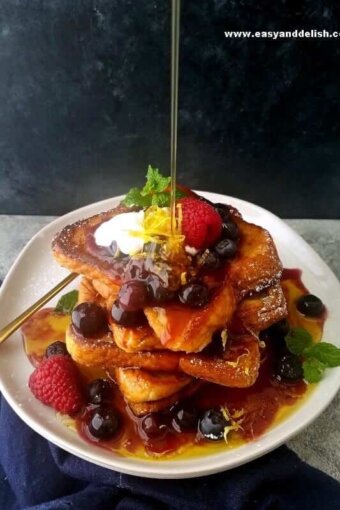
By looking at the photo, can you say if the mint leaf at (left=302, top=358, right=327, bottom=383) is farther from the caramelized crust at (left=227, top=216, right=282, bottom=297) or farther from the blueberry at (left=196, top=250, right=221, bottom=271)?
the blueberry at (left=196, top=250, right=221, bottom=271)

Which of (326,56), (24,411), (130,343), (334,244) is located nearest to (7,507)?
(24,411)

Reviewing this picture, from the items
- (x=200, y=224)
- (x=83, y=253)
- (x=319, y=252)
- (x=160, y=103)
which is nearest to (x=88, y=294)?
(x=83, y=253)

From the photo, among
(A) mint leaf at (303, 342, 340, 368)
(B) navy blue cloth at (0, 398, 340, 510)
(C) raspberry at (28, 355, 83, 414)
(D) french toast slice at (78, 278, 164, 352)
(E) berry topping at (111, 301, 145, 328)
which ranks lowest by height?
(B) navy blue cloth at (0, 398, 340, 510)

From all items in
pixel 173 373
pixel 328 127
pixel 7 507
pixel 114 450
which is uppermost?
pixel 328 127

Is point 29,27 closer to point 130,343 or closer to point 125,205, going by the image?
point 125,205

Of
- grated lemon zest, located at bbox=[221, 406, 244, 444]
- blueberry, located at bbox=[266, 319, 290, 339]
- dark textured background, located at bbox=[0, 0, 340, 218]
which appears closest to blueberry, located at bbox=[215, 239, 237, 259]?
blueberry, located at bbox=[266, 319, 290, 339]

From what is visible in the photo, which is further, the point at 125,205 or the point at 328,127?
the point at 328,127

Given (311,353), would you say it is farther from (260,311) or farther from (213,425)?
(213,425)
